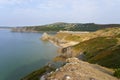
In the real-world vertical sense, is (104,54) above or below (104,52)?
above

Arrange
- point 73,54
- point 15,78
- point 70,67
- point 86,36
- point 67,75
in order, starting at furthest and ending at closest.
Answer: point 86,36
point 73,54
point 15,78
point 70,67
point 67,75

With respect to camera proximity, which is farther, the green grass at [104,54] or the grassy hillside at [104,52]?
the grassy hillside at [104,52]

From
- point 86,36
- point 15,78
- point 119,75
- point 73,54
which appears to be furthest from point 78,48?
point 119,75

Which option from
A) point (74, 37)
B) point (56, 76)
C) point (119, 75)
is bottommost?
point (74, 37)

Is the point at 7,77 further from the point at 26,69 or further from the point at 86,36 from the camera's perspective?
the point at 86,36

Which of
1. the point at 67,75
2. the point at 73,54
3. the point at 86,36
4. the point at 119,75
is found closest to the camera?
the point at 67,75

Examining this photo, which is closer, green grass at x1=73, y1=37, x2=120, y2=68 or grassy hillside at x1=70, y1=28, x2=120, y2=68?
green grass at x1=73, y1=37, x2=120, y2=68

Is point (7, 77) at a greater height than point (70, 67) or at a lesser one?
lesser

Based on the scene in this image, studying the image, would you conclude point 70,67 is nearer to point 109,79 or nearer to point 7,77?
point 109,79

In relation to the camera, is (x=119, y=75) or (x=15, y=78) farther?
(x=15, y=78)

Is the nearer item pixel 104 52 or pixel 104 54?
pixel 104 54
